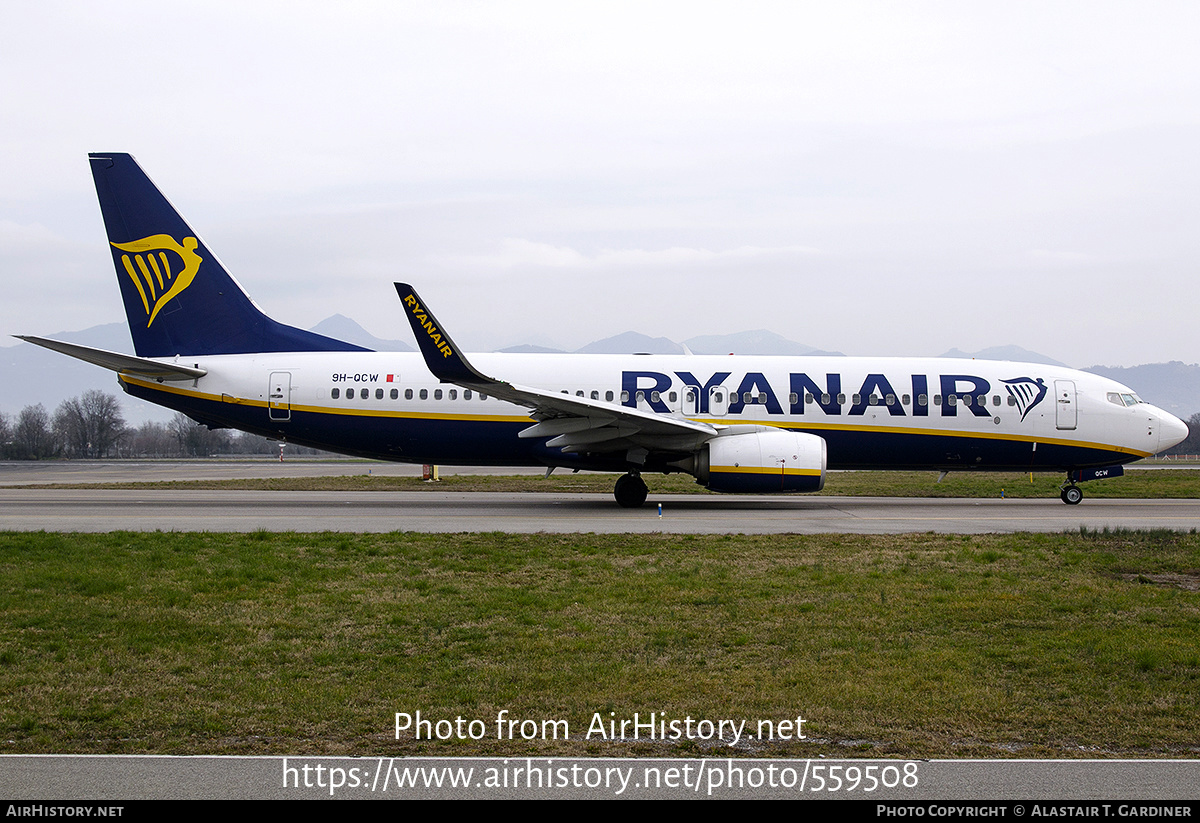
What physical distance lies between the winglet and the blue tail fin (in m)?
4.85

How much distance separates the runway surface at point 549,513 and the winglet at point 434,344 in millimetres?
2715

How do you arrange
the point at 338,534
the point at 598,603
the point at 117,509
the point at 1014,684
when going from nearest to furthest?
the point at 1014,684
the point at 598,603
the point at 338,534
the point at 117,509

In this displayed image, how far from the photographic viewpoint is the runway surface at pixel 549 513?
15695 mm

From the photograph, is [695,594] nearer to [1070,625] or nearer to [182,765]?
[1070,625]

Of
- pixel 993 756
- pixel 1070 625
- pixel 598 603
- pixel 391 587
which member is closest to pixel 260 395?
pixel 391 587

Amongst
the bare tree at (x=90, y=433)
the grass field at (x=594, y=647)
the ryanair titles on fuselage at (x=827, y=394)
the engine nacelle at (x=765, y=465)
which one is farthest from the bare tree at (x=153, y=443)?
the grass field at (x=594, y=647)

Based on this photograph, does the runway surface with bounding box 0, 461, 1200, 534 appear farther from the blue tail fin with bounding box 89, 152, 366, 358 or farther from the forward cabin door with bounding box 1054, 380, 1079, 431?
the blue tail fin with bounding box 89, 152, 366, 358

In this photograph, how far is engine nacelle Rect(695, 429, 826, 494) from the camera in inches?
736

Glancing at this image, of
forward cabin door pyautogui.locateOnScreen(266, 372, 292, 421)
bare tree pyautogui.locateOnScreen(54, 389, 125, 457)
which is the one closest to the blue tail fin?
forward cabin door pyautogui.locateOnScreen(266, 372, 292, 421)

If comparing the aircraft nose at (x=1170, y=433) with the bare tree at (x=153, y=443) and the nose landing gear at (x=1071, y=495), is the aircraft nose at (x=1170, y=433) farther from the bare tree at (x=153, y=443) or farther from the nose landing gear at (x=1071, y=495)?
the bare tree at (x=153, y=443)

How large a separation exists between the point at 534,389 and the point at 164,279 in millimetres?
8986

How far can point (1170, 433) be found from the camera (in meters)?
22.0

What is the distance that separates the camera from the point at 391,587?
1002cm

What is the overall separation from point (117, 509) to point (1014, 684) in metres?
17.4
